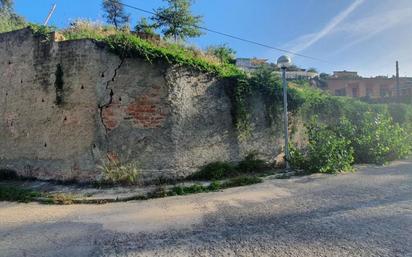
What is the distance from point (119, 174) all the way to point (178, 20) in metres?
12.4

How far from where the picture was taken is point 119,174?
7789 millimetres

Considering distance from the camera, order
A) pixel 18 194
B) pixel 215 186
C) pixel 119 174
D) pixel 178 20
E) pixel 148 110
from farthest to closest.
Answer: pixel 178 20
pixel 148 110
pixel 119 174
pixel 215 186
pixel 18 194

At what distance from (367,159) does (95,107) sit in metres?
9.01

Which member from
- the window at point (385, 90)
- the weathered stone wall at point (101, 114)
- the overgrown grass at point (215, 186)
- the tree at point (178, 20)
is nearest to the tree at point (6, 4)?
the tree at point (178, 20)

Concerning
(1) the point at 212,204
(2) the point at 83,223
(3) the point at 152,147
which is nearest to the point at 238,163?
(3) the point at 152,147

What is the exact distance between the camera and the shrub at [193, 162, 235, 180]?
336 inches

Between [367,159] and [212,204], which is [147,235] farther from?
[367,159]

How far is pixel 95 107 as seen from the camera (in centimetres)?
808

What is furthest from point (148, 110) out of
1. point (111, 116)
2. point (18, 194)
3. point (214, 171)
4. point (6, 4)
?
point (6, 4)

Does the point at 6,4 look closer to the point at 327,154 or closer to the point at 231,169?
the point at 231,169

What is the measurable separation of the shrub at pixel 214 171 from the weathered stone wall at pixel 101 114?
20cm

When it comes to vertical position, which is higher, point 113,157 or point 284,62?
point 284,62

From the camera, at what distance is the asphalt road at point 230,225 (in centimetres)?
410

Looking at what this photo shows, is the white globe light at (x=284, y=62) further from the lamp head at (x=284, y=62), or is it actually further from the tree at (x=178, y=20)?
the tree at (x=178, y=20)
